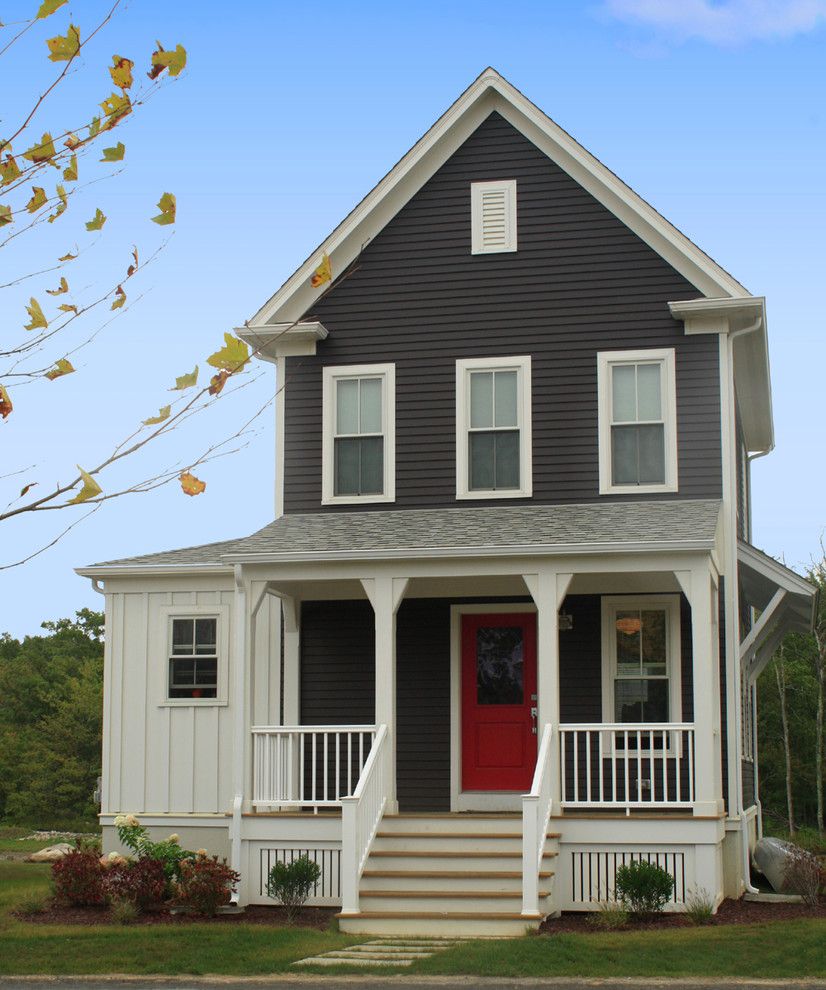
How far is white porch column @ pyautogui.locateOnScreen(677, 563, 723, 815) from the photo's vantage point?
14219 mm

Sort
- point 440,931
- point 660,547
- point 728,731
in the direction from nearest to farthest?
point 440,931, point 660,547, point 728,731

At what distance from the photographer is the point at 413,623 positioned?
17.2 m

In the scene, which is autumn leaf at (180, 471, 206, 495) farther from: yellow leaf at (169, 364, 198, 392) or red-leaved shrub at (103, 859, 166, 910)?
red-leaved shrub at (103, 859, 166, 910)

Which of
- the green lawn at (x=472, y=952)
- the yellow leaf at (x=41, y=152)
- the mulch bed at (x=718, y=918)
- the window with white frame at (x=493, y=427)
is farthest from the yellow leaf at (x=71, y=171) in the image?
the window with white frame at (x=493, y=427)

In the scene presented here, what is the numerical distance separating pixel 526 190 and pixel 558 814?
7.49m

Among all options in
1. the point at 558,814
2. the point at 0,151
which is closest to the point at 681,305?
the point at 558,814

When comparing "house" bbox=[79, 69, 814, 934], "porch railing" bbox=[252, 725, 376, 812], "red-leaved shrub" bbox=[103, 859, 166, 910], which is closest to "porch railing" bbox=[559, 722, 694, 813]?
"house" bbox=[79, 69, 814, 934]

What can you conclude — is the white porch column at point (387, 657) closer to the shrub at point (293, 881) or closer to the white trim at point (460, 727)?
the shrub at point (293, 881)

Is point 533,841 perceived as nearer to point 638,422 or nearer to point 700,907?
point 700,907

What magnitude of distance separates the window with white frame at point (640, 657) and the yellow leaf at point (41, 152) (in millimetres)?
10425

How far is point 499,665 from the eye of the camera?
1703cm

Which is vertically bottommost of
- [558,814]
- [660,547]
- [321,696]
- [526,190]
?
[558,814]

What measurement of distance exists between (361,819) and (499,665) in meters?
3.54

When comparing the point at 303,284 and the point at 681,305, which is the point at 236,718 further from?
the point at 681,305
